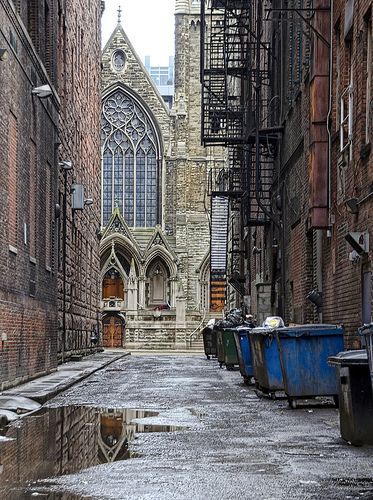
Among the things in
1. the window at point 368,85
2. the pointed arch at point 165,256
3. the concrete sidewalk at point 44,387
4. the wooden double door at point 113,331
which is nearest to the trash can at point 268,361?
the window at point 368,85

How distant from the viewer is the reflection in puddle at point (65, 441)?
927cm

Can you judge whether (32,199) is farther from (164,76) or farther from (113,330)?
(164,76)

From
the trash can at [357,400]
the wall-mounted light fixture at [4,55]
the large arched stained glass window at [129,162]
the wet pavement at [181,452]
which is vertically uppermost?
the large arched stained glass window at [129,162]

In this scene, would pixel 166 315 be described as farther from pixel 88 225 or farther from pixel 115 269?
pixel 88 225

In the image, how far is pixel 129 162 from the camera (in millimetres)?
77625

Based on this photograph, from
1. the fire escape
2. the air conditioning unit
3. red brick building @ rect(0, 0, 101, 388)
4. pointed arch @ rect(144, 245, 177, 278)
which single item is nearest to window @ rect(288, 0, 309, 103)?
the fire escape

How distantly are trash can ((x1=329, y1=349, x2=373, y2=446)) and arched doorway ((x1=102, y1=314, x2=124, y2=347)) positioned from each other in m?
63.3

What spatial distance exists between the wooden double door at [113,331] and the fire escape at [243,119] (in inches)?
741

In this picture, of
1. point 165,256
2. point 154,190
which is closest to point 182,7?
point 154,190

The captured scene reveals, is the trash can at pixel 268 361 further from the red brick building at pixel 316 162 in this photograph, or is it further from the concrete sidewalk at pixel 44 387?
the concrete sidewalk at pixel 44 387

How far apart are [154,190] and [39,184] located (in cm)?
5326

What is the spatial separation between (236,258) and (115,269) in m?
22.0

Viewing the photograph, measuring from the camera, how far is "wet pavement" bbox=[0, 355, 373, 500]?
8.15 m

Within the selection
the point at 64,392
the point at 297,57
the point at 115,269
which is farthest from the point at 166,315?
the point at 64,392
